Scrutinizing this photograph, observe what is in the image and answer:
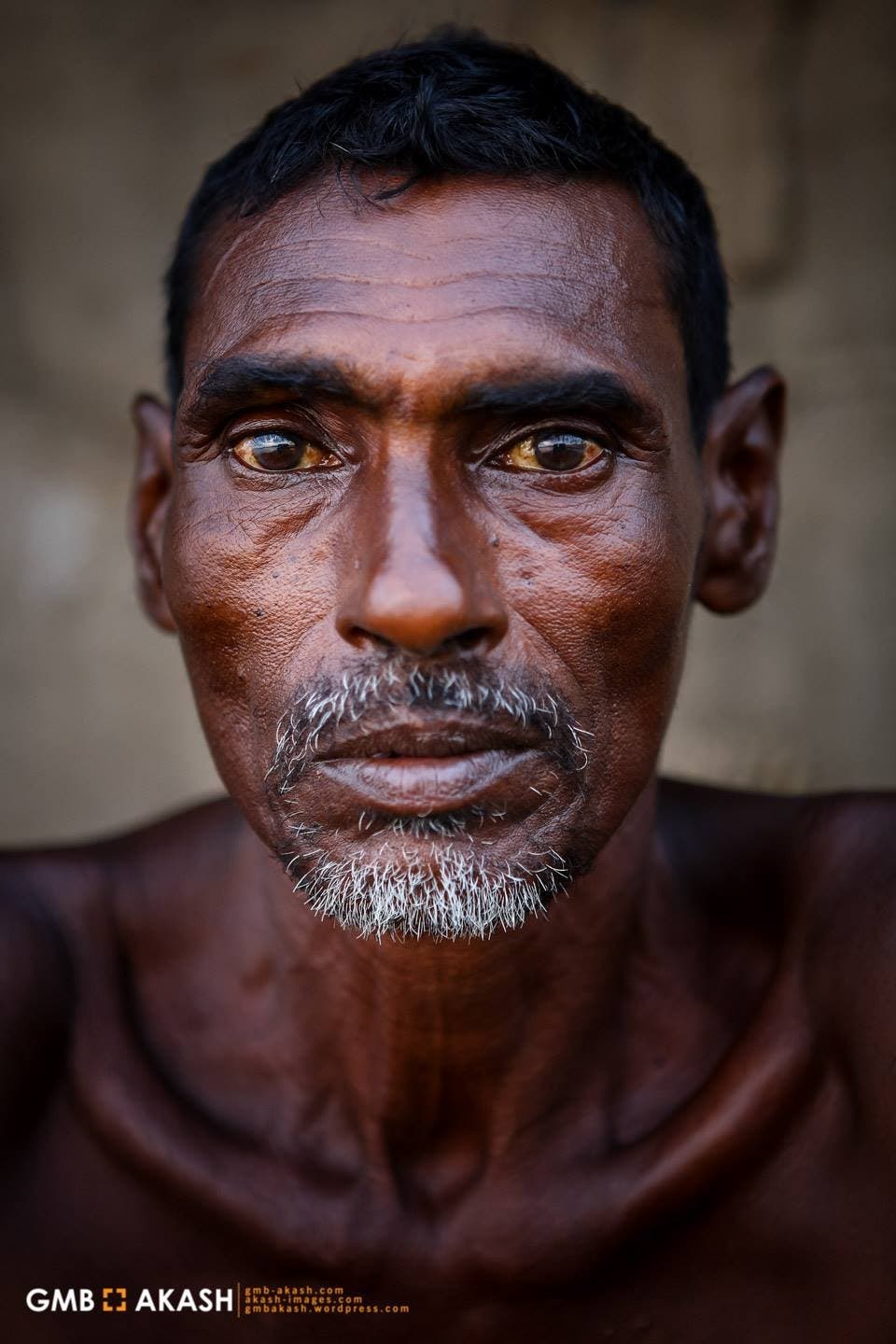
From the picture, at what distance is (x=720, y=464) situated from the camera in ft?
7.80

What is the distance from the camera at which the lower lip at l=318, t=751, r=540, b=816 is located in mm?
1688

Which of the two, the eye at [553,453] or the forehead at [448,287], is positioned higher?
the forehead at [448,287]

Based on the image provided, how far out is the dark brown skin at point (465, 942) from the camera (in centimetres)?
181

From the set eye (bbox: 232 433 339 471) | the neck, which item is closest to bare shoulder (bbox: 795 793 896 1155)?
the neck

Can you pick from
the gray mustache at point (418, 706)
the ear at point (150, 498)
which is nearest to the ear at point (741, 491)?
the gray mustache at point (418, 706)

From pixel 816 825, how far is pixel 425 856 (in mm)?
908

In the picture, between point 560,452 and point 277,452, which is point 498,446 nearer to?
point 560,452

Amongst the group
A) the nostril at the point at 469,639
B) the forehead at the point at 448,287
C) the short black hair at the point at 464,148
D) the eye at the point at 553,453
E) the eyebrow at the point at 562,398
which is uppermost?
the short black hair at the point at 464,148

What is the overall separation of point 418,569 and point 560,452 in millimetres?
366

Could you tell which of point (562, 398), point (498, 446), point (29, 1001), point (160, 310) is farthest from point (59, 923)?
point (160, 310)

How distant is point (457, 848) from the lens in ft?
5.62

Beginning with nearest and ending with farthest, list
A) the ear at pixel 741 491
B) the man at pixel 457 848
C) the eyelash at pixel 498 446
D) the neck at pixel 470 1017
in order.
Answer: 1. the man at pixel 457 848
2. the eyelash at pixel 498 446
3. the neck at pixel 470 1017
4. the ear at pixel 741 491

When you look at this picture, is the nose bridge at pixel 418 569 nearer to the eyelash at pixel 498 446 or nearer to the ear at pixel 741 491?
the eyelash at pixel 498 446

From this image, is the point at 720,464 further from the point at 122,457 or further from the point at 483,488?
the point at 122,457
